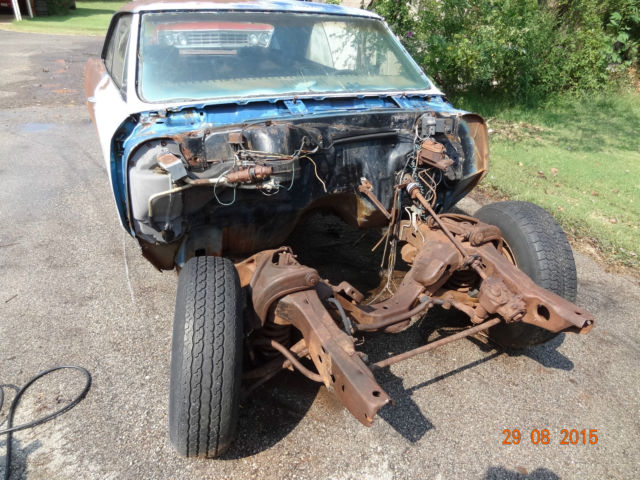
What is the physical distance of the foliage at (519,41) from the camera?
24.0ft

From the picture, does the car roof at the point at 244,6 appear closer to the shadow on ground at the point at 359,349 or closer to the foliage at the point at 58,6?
the shadow on ground at the point at 359,349

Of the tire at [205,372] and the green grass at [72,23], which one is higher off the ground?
the tire at [205,372]

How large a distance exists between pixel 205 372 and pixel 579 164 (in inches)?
242

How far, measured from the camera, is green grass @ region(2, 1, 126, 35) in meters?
16.2

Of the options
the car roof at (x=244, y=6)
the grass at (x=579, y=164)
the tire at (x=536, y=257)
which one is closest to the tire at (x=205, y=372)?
the tire at (x=536, y=257)

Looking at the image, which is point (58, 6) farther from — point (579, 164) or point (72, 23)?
point (579, 164)

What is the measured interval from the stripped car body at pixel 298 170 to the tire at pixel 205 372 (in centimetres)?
22

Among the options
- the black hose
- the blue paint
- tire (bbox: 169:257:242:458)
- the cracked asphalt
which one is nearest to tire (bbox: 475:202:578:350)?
the cracked asphalt

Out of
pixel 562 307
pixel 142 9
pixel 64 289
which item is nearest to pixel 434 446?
pixel 562 307

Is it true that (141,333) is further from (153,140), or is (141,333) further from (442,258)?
(442,258)

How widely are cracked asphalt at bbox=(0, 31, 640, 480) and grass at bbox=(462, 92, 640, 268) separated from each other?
74 centimetres

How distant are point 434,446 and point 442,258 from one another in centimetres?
97

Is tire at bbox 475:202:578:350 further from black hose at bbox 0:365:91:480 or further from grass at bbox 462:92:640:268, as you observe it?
black hose at bbox 0:365:91:480

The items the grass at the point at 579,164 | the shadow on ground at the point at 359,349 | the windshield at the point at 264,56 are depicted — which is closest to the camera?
the shadow on ground at the point at 359,349
